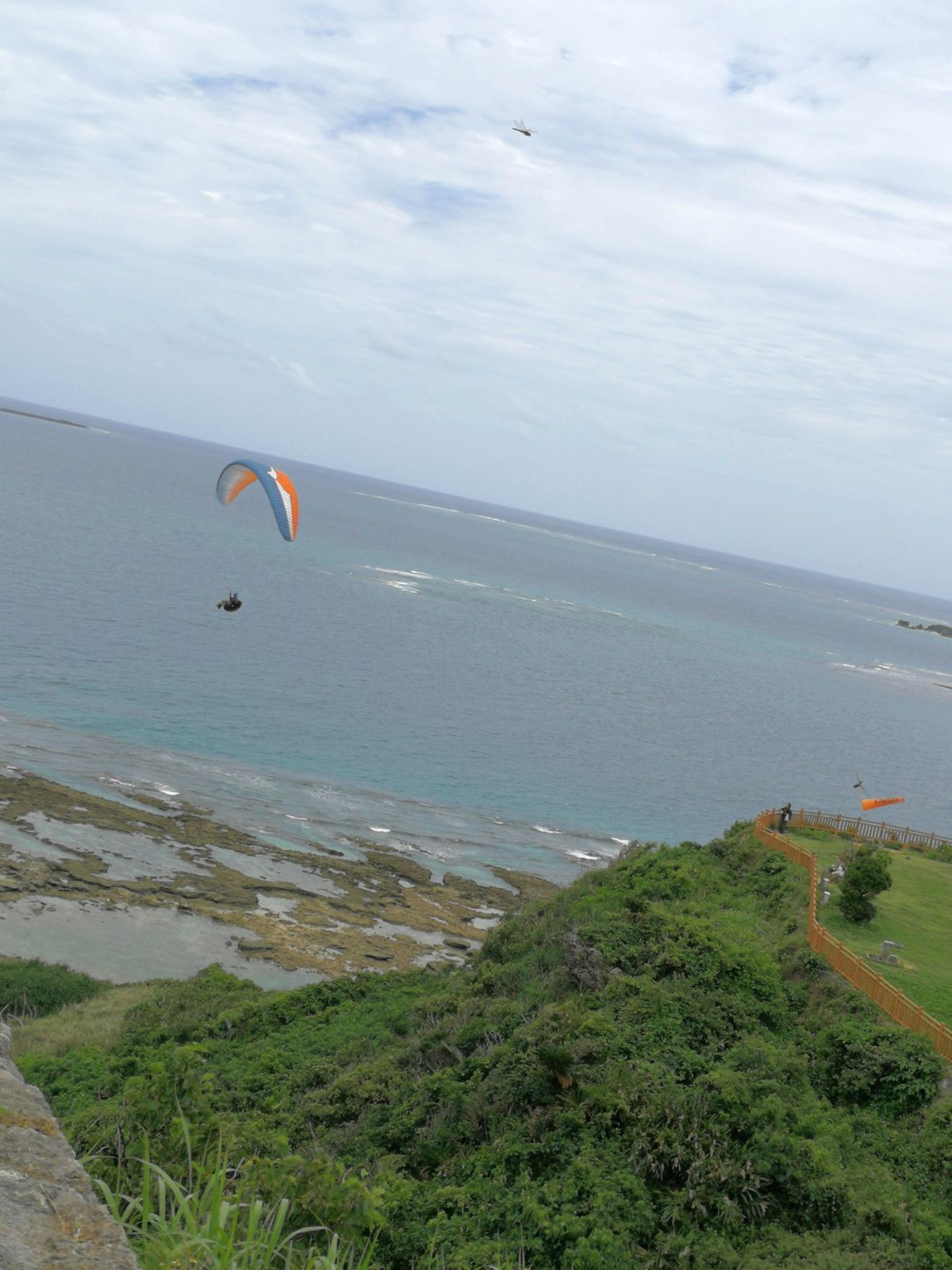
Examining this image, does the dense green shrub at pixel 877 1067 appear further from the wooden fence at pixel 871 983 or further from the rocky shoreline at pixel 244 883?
the rocky shoreline at pixel 244 883

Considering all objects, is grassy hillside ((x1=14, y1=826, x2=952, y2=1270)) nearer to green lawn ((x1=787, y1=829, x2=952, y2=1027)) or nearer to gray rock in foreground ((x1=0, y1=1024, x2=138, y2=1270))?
green lawn ((x1=787, y1=829, x2=952, y2=1027))

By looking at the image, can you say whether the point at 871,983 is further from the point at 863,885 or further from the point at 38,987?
the point at 38,987

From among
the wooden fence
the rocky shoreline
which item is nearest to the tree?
the wooden fence

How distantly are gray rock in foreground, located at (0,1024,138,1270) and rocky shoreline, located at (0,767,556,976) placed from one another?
1076 inches

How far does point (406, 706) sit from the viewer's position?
2547 inches

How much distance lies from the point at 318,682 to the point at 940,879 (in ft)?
146

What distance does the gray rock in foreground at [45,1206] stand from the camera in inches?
148

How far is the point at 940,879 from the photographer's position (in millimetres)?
28469

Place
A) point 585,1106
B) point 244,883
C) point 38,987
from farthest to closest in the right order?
point 244,883 → point 38,987 → point 585,1106

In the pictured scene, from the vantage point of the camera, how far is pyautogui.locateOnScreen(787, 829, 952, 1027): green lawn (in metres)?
19.2

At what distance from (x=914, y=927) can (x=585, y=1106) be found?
→ 37.5 feet

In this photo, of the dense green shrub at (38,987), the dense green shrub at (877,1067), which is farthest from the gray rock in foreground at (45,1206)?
the dense green shrub at (38,987)

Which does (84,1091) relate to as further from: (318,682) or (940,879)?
(318,682)

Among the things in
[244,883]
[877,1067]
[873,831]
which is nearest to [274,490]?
[244,883]
